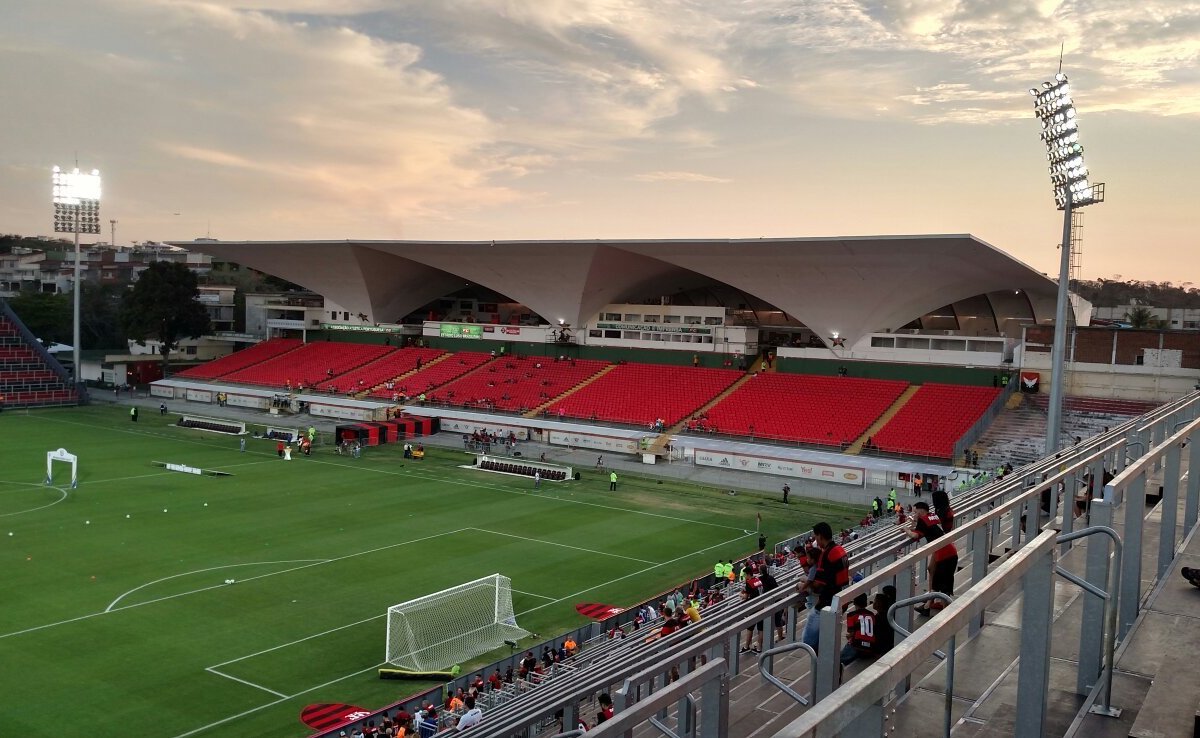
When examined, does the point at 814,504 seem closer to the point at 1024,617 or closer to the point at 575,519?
the point at 575,519

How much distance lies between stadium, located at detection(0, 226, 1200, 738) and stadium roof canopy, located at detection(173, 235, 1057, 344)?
25 centimetres

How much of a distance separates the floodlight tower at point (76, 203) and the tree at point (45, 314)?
56.8ft

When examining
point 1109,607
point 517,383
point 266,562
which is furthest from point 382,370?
point 1109,607

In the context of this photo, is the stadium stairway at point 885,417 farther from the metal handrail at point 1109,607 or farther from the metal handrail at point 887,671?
the metal handrail at point 887,671

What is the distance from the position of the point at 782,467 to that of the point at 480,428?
17.9 metres

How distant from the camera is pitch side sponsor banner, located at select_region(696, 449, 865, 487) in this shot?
40.0 meters

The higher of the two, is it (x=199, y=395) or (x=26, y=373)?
(x=26, y=373)

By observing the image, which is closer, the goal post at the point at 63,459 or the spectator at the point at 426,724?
the spectator at the point at 426,724

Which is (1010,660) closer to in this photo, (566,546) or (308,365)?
(566,546)

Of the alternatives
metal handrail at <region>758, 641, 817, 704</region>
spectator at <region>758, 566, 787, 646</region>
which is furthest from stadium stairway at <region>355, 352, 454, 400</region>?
metal handrail at <region>758, 641, 817, 704</region>

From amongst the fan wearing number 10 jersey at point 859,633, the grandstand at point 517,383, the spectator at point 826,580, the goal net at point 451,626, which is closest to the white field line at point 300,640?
the goal net at point 451,626

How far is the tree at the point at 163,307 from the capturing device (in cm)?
7312

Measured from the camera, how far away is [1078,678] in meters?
4.75

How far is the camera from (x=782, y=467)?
42.0 meters
